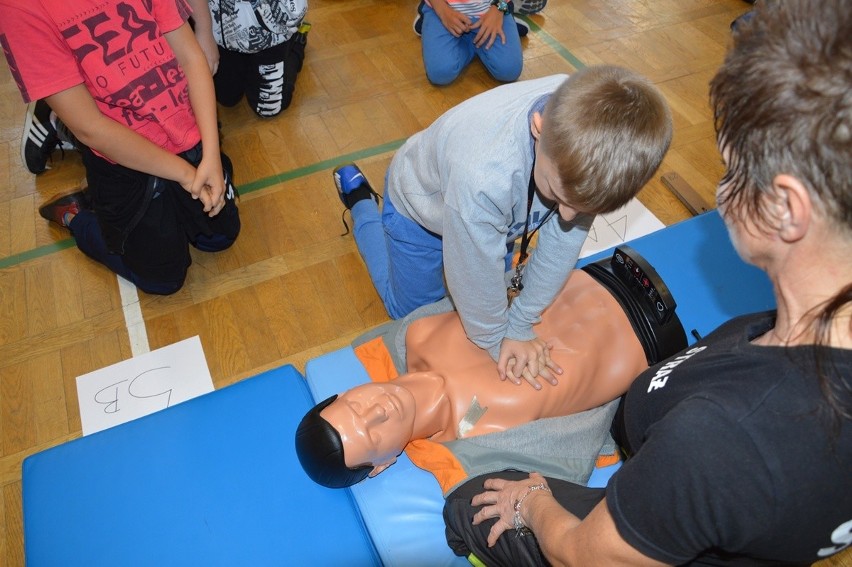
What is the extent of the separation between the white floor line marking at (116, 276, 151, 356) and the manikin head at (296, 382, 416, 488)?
3.29 ft

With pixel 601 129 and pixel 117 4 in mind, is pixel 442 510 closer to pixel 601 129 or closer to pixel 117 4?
pixel 601 129

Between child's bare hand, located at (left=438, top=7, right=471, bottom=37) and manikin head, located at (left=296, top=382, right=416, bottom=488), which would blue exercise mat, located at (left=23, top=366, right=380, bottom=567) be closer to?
manikin head, located at (left=296, top=382, right=416, bottom=488)

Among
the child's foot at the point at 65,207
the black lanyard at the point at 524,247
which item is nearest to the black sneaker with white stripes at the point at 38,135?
the child's foot at the point at 65,207

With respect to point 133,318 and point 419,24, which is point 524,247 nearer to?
point 133,318

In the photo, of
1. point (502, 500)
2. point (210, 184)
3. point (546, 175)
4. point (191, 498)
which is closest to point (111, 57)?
point (210, 184)

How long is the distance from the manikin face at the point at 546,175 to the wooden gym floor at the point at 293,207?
1.16 m

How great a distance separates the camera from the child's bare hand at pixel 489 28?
3.12 meters

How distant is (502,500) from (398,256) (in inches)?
37.2

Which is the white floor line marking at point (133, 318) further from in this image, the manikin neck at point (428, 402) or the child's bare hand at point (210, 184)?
the manikin neck at point (428, 402)

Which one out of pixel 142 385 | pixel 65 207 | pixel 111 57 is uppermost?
pixel 111 57

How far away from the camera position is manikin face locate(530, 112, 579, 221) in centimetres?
123

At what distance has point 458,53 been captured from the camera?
10.5ft

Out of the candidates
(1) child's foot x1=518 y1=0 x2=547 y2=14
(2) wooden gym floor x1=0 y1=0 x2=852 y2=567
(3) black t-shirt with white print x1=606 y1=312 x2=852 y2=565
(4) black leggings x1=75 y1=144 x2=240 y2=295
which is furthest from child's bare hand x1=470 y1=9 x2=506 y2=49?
(3) black t-shirt with white print x1=606 y1=312 x2=852 y2=565

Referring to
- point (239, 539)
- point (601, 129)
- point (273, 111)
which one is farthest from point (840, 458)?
point (273, 111)
